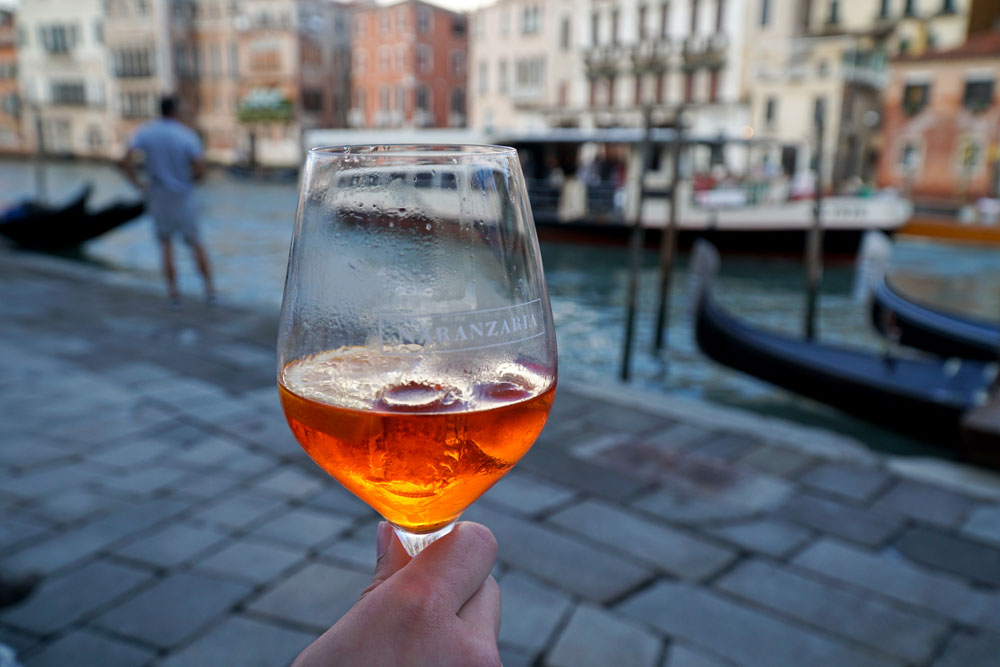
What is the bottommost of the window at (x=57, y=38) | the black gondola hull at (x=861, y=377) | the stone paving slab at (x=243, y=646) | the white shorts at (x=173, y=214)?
the black gondola hull at (x=861, y=377)

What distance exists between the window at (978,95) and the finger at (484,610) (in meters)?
27.6

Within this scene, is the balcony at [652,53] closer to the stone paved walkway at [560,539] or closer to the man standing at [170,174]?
the man standing at [170,174]

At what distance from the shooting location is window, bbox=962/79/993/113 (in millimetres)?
22969

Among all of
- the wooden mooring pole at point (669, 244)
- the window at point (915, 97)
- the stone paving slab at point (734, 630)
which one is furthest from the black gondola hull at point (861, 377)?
the window at point (915, 97)

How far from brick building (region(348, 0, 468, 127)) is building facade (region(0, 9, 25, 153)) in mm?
24361

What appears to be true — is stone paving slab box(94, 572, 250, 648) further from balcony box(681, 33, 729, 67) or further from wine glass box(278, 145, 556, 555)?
balcony box(681, 33, 729, 67)

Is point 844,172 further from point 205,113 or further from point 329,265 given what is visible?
point 205,113

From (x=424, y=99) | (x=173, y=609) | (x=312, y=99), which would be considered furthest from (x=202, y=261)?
(x=312, y=99)

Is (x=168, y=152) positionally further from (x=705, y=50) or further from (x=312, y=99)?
(x=312, y=99)

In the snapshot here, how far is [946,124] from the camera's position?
78.3 ft

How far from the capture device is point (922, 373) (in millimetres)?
4625

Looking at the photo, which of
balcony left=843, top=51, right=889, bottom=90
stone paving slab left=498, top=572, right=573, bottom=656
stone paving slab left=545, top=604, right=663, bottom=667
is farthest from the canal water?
balcony left=843, top=51, right=889, bottom=90

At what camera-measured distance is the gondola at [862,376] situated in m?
4.13

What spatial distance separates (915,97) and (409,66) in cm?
2313
